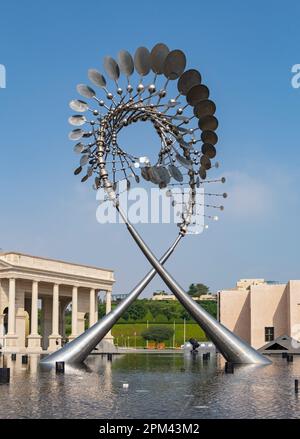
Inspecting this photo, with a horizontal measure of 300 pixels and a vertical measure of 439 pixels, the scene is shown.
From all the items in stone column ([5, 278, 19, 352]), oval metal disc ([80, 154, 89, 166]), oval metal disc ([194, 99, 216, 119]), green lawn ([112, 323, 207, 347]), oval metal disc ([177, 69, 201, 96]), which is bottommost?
green lawn ([112, 323, 207, 347])

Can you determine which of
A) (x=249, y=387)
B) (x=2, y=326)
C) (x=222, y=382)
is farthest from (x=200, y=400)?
(x=2, y=326)

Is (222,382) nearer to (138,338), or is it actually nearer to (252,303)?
(252,303)

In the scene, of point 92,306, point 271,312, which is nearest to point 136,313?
point 92,306

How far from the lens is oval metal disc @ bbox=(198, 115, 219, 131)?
82.3 ft

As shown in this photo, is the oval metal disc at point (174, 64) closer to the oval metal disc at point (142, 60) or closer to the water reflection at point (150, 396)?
the oval metal disc at point (142, 60)

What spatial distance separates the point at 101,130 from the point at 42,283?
4276 cm

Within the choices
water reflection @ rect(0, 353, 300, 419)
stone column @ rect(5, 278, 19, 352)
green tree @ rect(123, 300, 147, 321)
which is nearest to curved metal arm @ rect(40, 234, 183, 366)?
water reflection @ rect(0, 353, 300, 419)

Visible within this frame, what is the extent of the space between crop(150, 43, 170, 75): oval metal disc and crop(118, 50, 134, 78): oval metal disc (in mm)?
921

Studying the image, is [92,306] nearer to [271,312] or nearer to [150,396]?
[271,312]

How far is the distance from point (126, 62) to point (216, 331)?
1091cm

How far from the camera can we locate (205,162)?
1051 inches

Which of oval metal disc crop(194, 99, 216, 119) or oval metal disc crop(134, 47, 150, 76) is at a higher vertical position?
oval metal disc crop(134, 47, 150, 76)


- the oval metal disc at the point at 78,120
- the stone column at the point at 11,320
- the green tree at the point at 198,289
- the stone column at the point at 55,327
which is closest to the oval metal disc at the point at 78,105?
the oval metal disc at the point at 78,120

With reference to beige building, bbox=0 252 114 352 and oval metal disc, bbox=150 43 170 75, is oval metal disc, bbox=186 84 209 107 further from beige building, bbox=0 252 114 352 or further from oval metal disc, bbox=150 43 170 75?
beige building, bbox=0 252 114 352
